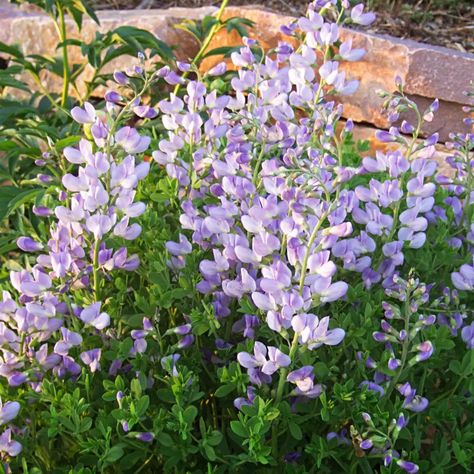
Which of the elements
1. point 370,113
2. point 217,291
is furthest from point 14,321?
point 370,113

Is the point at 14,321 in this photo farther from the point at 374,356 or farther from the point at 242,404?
the point at 374,356

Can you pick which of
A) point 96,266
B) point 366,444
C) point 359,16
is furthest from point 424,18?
point 366,444

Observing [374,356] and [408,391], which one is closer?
[408,391]

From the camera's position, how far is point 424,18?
13.4 feet

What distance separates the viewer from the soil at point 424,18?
395 centimetres

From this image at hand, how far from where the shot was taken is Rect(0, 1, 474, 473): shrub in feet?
4.78

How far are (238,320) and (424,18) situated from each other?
275 centimetres

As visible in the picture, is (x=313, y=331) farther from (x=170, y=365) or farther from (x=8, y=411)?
(x=8, y=411)

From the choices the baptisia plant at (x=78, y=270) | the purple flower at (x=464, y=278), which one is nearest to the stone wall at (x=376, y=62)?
the purple flower at (x=464, y=278)

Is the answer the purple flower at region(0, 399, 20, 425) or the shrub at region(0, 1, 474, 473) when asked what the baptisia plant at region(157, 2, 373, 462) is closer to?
the shrub at region(0, 1, 474, 473)

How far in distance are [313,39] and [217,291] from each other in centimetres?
67

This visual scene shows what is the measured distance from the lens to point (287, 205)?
157 centimetres

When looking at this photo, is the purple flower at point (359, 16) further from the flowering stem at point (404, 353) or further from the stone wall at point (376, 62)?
the stone wall at point (376, 62)

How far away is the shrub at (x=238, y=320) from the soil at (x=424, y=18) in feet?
7.14
